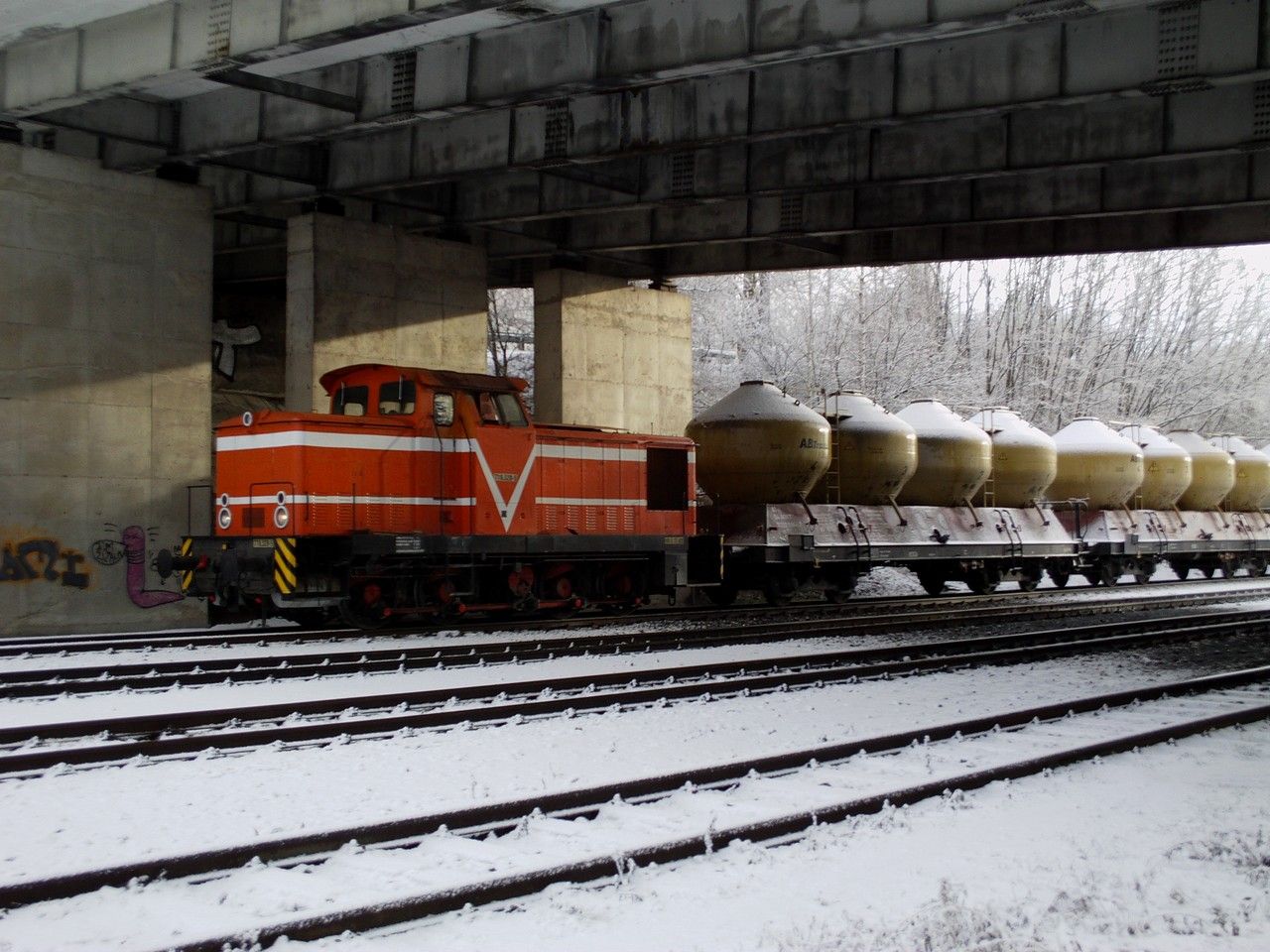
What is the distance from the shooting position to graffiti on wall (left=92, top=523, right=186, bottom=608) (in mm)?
17950

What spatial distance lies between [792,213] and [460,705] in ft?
45.2

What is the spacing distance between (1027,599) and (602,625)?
35.6 ft

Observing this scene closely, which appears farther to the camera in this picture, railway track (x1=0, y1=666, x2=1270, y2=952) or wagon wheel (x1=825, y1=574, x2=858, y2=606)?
wagon wheel (x1=825, y1=574, x2=858, y2=606)

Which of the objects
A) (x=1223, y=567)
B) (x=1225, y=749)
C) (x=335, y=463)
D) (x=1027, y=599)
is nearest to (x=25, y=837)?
(x=1225, y=749)

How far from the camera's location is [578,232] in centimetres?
2458

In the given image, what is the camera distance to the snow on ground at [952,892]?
486cm

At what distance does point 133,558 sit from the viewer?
18219 millimetres

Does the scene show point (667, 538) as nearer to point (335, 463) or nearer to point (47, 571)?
point (335, 463)

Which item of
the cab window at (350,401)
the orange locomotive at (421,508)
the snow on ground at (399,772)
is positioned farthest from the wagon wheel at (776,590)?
the snow on ground at (399,772)

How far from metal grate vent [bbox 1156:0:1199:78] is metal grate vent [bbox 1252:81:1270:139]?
2261 millimetres

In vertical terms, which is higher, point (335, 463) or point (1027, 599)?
point (335, 463)

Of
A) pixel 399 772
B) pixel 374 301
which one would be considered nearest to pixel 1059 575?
pixel 374 301

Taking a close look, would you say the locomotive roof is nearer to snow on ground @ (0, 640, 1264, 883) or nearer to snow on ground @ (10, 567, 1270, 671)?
snow on ground @ (10, 567, 1270, 671)

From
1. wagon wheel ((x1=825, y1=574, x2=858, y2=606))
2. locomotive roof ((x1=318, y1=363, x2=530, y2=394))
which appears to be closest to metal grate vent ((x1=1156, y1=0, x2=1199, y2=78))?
locomotive roof ((x1=318, y1=363, x2=530, y2=394))
